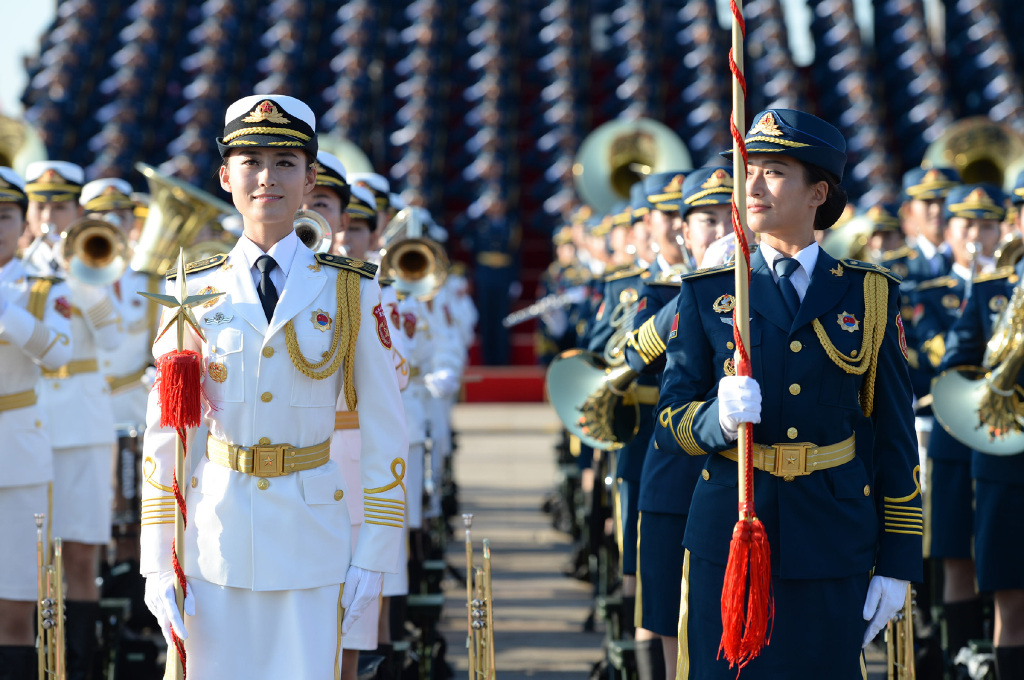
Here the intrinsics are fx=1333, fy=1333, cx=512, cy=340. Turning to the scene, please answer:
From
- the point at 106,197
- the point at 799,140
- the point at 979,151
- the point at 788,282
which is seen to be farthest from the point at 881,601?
the point at 979,151

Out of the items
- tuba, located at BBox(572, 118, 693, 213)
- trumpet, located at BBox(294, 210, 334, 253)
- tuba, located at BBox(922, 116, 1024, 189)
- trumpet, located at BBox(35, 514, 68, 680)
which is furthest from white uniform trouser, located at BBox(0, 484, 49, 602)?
tuba, located at BBox(922, 116, 1024, 189)

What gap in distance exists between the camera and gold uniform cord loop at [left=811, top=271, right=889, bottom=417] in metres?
3.09

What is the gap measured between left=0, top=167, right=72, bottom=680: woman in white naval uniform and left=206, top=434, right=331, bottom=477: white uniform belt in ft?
5.77

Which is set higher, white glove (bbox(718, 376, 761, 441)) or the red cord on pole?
white glove (bbox(718, 376, 761, 441))

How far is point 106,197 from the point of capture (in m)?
7.02

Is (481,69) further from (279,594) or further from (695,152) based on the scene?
(279,594)

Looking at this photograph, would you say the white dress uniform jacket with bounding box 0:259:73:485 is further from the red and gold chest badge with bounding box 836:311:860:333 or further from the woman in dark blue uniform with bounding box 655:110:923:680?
the red and gold chest badge with bounding box 836:311:860:333

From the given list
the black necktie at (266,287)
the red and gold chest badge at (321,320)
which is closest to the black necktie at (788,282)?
the red and gold chest badge at (321,320)

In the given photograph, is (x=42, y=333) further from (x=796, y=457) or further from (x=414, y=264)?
(x=796, y=457)

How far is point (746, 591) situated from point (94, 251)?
4031mm

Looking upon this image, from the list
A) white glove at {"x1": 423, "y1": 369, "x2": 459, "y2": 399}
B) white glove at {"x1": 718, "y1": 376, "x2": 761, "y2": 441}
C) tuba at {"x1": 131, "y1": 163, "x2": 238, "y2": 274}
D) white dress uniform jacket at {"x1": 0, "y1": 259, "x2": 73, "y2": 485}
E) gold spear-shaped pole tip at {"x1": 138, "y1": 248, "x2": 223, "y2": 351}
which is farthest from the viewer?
tuba at {"x1": 131, "y1": 163, "x2": 238, "y2": 274}

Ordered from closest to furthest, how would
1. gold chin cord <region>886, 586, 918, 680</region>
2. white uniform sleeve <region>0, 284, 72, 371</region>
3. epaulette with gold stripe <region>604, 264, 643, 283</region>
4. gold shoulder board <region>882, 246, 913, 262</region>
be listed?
gold chin cord <region>886, 586, 918, 680</region>, white uniform sleeve <region>0, 284, 72, 371</region>, epaulette with gold stripe <region>604, 264, 643, 283</region>, gold shoulder board <region>882, 246, 913, 262</region>

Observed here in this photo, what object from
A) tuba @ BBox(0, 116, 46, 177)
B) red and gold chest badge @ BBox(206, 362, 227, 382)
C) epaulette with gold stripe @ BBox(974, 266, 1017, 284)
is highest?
tuba @ BBox(0, 116, 46, 177)

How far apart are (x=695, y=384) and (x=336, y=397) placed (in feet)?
2.84
